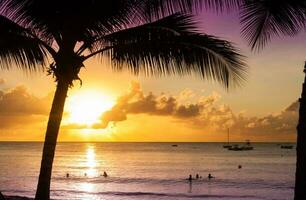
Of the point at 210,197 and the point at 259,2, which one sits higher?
the point at 259,2

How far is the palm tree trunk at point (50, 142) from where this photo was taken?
883cm

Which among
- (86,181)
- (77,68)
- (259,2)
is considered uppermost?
(259,2)

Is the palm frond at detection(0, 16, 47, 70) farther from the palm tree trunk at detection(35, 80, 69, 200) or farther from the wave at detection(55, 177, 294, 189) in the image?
the wave at detection(55, 177, 294, 189)

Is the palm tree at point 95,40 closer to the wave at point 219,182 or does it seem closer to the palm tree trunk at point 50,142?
the palm tree trunk at point 50,142

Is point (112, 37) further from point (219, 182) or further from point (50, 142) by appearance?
point (219, 182)

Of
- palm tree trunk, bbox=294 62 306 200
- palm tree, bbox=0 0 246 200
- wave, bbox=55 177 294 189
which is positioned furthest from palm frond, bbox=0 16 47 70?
wave, bbox=55 177 294 189

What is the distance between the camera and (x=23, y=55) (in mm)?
9641

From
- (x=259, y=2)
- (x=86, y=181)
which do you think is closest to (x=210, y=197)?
(x=86, y=181)

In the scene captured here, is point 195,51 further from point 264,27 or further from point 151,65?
point 264,27

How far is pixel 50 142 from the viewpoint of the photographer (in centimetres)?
890

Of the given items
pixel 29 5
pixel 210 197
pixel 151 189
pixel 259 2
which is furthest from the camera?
pixel 151 189

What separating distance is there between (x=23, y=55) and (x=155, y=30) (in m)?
2.50

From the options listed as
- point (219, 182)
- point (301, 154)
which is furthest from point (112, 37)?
point (219, 182)

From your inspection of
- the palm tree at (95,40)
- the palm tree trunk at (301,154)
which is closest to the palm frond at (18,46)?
the palm tree at (95,40)
